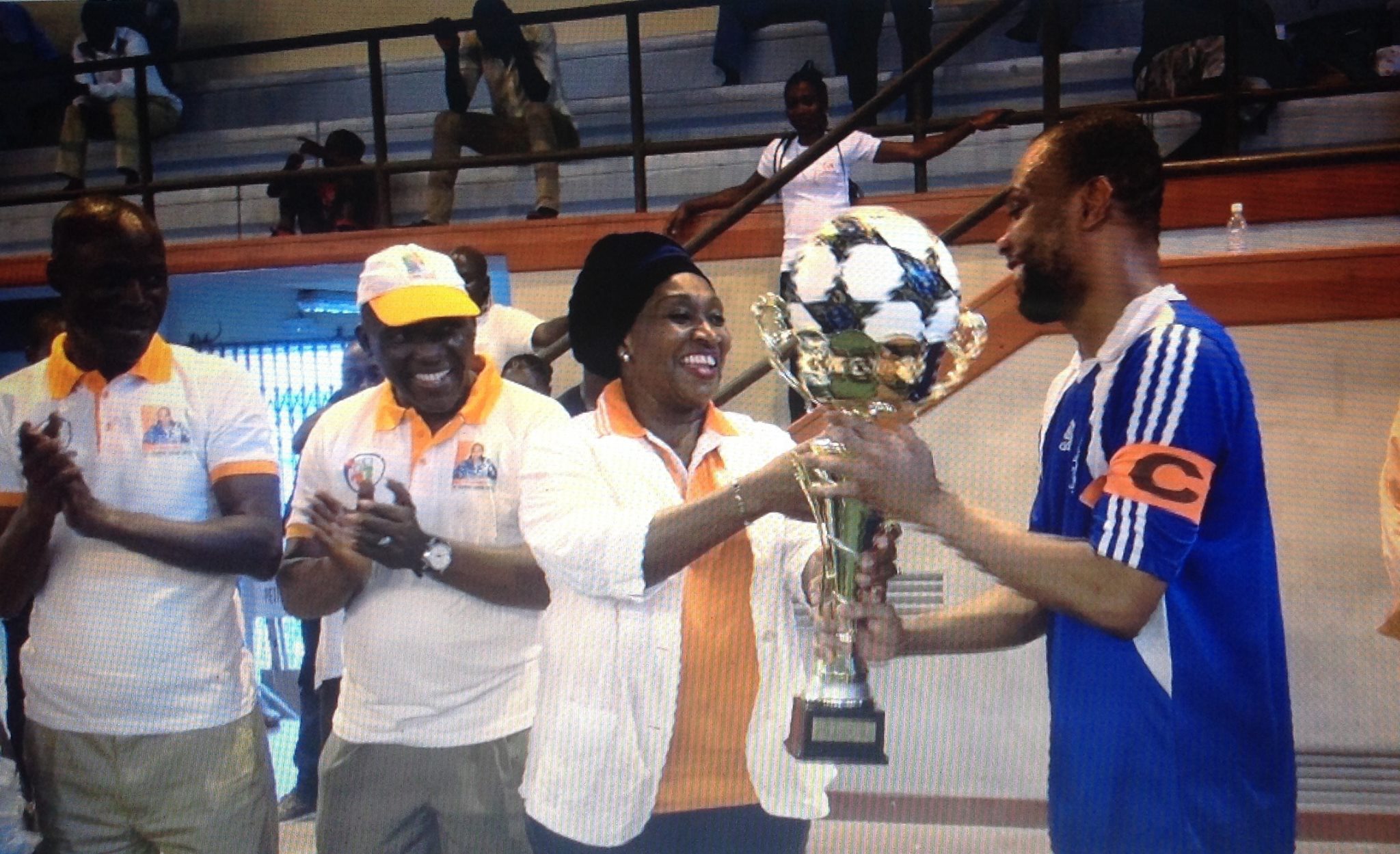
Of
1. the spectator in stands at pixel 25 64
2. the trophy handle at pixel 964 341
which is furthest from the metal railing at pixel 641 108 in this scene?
the trophy handle at pixel 964 341

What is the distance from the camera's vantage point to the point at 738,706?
53.3 inches

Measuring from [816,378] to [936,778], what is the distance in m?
1.53

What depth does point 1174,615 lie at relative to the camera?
1.12 m

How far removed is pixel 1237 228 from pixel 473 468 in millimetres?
1616

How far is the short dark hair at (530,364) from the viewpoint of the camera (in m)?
2.48

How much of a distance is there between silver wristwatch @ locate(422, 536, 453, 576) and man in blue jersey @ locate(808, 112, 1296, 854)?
0.58 meters

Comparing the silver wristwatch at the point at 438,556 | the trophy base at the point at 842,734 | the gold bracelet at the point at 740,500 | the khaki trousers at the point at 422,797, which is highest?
the gold bracelet at the point at 740,500

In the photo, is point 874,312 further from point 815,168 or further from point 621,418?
point 815,168

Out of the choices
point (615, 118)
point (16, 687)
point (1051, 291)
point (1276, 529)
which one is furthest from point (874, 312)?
point (16, 687)

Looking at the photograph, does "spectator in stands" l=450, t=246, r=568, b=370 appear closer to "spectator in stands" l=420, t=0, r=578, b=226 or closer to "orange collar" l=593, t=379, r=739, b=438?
"spectator in stands" l=420, t=0, r=578, b=226

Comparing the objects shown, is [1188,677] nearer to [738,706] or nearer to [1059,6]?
[738,706]

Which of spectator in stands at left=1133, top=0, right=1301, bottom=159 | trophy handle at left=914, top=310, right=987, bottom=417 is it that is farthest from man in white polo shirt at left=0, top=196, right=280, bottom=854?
spectator in stands at left=1133, top=0, right=1301, bottom=159

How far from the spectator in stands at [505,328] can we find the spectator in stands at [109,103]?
1.89ft

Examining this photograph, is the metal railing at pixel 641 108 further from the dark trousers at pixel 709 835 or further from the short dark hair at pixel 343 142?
the dark trousers at pixel 709 835
